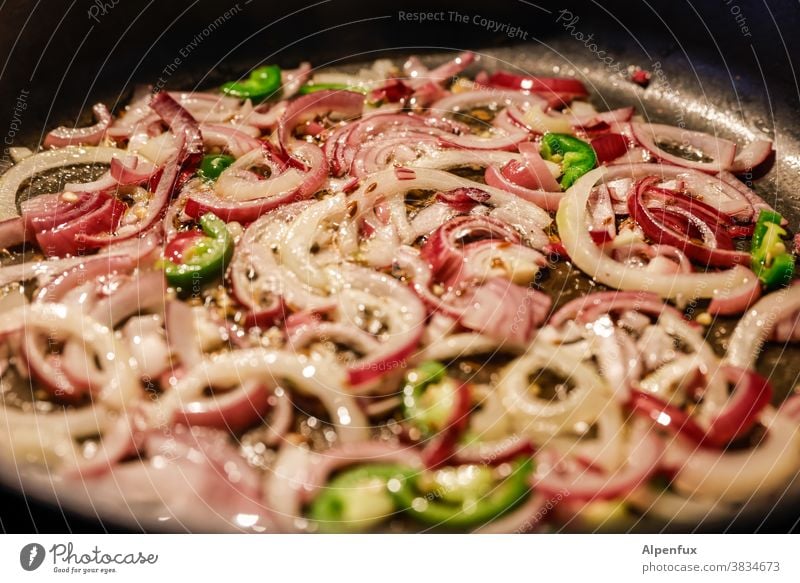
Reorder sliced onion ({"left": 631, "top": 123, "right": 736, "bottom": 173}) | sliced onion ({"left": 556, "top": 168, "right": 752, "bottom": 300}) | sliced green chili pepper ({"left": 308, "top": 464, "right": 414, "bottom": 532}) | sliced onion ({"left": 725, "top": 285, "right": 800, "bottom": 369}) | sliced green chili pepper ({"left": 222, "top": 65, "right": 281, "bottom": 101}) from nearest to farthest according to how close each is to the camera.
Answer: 1. sliced green chili pepper ({"left": 308, "top": 464, "right": 414, "bottom": 532})
2. sliced onion ({"left": 725, "top": 285, "right": 800, "bottom": 369})
3. sliced onion ({"left": 556, "top": 168, "right": 752, "bottom": 300})
4. sliced onion ({"left": 631, "top": 123, "right": 736, "bottom": 173})
5. sliced green chili pepper ({"left": 222, "top": 65, "right": 281, "bottom": 101})

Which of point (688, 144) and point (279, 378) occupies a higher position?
point (688, 144)

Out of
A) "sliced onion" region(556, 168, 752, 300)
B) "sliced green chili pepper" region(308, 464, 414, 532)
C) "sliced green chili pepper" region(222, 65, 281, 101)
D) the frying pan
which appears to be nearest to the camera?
"sliced green chili pepper" region(308, 464, 414, 532)

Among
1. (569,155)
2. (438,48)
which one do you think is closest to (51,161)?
(438,48)

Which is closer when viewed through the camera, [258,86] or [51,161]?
[51,161]

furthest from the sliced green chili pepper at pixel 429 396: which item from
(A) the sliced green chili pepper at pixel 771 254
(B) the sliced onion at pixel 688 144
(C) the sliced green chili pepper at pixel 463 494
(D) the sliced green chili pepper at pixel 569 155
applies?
(B) the sliced onion at pixel 688 144

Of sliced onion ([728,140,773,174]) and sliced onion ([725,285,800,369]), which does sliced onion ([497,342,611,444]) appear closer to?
sliced onion ([725,285,800,369])

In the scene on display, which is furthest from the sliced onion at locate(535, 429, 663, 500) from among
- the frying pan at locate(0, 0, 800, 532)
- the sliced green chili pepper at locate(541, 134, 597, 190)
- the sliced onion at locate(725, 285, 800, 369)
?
the frying pan at locate(0, 0, 800, 532)

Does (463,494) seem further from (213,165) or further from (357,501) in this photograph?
(213,165)

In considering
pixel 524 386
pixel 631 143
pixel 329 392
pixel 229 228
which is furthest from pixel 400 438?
pixel 631 143
